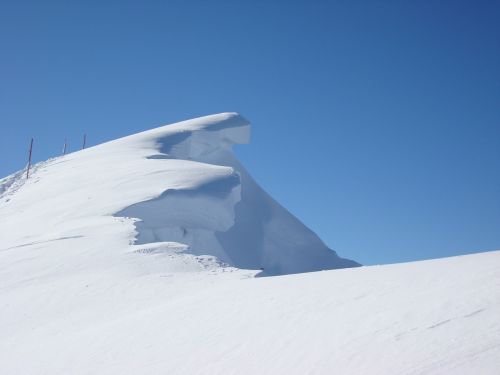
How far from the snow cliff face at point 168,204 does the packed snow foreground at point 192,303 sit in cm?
10

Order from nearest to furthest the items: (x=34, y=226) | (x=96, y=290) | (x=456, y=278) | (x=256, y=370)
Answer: (x=256, y=370) → (x=456, y=278) → (x=96, y=290) → (x=34, y=226)

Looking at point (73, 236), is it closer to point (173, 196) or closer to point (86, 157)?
point (173, 196)

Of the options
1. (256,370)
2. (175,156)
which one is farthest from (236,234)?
(256,370)

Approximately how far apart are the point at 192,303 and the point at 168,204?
9684 mm

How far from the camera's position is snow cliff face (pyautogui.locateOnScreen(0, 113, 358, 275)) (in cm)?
1617

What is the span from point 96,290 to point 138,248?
8.42 feet

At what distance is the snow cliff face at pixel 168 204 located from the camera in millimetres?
16172

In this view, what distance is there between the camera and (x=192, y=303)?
8836 mm

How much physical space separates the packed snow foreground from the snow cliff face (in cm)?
10

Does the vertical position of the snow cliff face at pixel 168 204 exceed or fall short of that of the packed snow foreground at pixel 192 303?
it exceeds it

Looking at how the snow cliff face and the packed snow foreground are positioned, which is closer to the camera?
the packed snow foreground

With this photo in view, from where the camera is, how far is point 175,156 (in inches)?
1123

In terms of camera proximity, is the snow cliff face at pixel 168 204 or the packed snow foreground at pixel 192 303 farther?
the snow cliff face at pixel 168 204

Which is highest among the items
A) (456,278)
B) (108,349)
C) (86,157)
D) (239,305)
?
(86,157)
